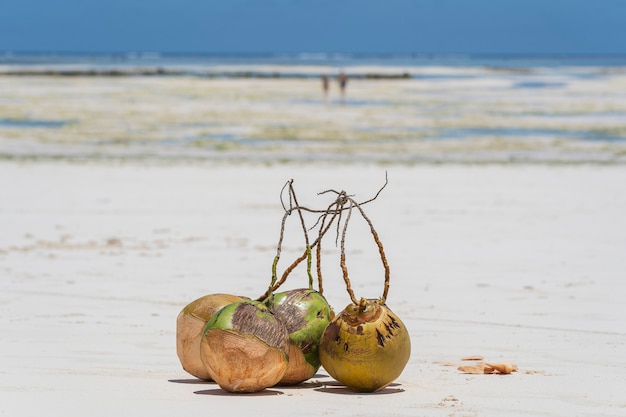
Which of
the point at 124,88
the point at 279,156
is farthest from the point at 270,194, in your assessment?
the point at 124,88

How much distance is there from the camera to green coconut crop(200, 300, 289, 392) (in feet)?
16.1

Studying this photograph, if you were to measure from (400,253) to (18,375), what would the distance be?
5.85 m

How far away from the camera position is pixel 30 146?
1029 inches

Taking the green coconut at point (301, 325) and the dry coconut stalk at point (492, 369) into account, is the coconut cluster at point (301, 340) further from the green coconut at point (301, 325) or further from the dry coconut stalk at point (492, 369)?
the dry coconut stalk at point (492, 369)

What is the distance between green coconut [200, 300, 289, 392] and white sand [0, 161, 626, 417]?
11 cm

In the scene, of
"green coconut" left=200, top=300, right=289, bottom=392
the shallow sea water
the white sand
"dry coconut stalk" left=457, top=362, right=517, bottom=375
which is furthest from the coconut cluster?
the shallow sea water

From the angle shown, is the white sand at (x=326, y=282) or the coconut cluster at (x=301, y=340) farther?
the white sand at (x=326, y=282)

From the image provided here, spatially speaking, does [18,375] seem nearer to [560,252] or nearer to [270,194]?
[560,252]

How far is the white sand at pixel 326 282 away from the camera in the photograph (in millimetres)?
5051

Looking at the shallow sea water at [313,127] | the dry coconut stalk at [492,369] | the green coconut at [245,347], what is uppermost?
the shallow sea water at [313,127]

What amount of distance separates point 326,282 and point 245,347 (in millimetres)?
4463

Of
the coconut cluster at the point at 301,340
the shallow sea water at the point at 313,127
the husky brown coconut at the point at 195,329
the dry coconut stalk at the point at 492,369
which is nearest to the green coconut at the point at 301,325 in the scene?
the coconut cluster at the point at 301,340

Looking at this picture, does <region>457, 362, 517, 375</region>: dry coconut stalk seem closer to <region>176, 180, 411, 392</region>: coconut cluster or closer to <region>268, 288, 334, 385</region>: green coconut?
<region>176, 180, 411, 392</region>: coconut cluster

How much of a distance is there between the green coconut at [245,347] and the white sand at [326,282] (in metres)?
0.11
